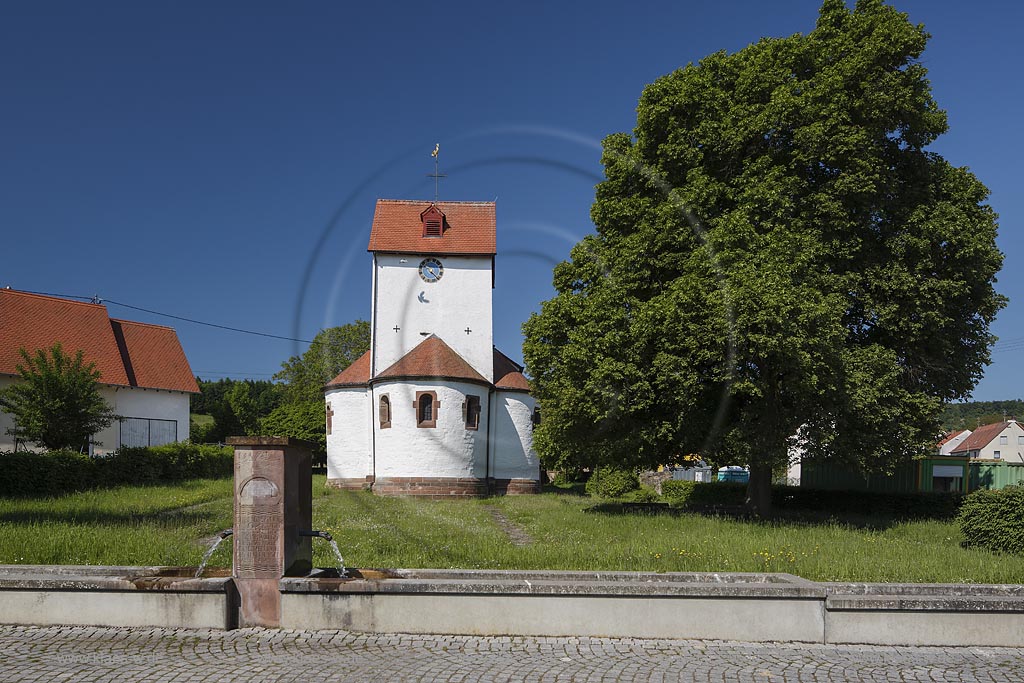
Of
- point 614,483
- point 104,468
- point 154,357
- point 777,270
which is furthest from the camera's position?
point 154,357

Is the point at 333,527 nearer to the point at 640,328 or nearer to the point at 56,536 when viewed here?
the point at 56,536

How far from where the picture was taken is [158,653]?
21.9ft

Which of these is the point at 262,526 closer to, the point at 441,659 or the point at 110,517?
the point at 441,659

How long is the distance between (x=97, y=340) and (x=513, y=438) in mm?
21791

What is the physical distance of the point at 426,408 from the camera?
3173cm

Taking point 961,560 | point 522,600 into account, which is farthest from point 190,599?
point 961,560

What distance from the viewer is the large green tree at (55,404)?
26.2 metres

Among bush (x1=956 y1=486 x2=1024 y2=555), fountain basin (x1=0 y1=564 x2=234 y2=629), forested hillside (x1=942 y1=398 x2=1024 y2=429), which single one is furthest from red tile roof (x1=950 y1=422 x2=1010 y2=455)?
fountain basin (x1=0 y1=564 x2=234 y2=629)

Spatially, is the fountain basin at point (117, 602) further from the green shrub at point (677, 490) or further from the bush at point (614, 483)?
the bush at point (614, 483)

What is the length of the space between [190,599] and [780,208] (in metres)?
16.7

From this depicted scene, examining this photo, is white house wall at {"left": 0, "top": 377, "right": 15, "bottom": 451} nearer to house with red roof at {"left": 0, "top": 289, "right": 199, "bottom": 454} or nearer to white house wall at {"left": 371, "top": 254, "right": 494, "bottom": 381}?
house with red roof at {"left": 0, "top": 289, "right": 199, "bottom": 454}

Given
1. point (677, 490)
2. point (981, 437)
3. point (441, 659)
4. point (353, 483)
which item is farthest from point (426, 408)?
point (981, 437)

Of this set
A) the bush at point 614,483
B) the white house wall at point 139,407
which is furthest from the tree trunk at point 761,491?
the white house wall at point 139,407

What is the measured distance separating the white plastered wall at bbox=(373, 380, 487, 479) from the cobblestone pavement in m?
23.8
